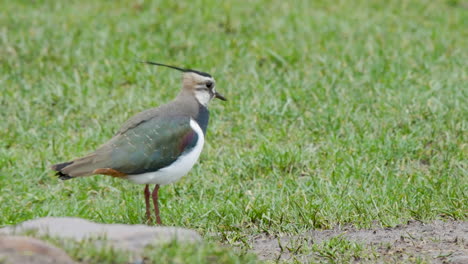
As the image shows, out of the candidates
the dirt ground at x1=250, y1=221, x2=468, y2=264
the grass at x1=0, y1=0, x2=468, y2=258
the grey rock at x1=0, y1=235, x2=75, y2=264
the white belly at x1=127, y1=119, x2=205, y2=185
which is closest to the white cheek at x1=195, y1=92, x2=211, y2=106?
the white belly at x1=127, y1=119, x2=205, y2=185

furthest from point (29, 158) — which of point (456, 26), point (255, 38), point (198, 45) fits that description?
point (456, 26)

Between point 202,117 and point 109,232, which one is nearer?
point 109,232

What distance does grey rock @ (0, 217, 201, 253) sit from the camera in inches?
139

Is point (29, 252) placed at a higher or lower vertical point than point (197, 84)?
lower

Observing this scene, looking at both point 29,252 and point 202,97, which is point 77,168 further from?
point 29,252

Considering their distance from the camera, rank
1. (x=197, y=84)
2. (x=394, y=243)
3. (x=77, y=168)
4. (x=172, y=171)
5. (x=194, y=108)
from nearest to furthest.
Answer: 1. (x=394, y=243)
2. (x=77, y=168)
3. (x=172, y=171)
4. (x=194, y=108)
5. (x=197, y=84)

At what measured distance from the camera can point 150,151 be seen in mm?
5020

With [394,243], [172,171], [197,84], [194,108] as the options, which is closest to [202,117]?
[194,108]

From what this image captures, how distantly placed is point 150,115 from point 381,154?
87.6 inches

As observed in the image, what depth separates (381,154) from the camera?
21.3ft

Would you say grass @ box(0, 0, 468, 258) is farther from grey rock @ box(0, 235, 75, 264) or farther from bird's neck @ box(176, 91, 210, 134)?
grey rock @ box(0, 235, 75, 264)

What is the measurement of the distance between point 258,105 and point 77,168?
2.85 m

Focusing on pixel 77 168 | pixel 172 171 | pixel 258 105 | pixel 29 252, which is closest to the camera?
pixel 29 252

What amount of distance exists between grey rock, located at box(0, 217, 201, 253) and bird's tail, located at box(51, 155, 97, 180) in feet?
3.21
